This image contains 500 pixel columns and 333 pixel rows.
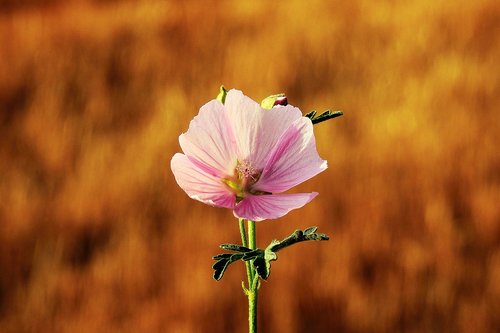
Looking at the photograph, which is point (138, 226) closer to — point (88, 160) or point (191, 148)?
point (88, 160)

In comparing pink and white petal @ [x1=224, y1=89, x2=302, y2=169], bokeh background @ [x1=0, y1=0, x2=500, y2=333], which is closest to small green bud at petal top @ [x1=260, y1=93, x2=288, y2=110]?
pink and white petal @ [x1=224, y1=89, x2=302, y2=169]

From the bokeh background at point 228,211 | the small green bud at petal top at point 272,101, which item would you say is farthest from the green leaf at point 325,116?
the bokeh background at point 228,211

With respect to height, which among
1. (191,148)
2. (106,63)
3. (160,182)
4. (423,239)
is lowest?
(191,148)

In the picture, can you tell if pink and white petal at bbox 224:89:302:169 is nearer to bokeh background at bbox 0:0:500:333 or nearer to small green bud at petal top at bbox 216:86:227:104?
small green bud at petal top at bbox 216:86:227:104

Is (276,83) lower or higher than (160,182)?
higher

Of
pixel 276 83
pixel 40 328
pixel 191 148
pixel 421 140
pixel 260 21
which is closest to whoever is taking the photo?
pixel 191 148

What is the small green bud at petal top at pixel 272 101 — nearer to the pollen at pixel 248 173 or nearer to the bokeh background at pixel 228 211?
the pollen at pixel 248 173

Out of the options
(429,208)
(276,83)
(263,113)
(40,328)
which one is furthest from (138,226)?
(263,113)

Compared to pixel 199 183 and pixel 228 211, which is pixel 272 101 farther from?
pixel 228 211
